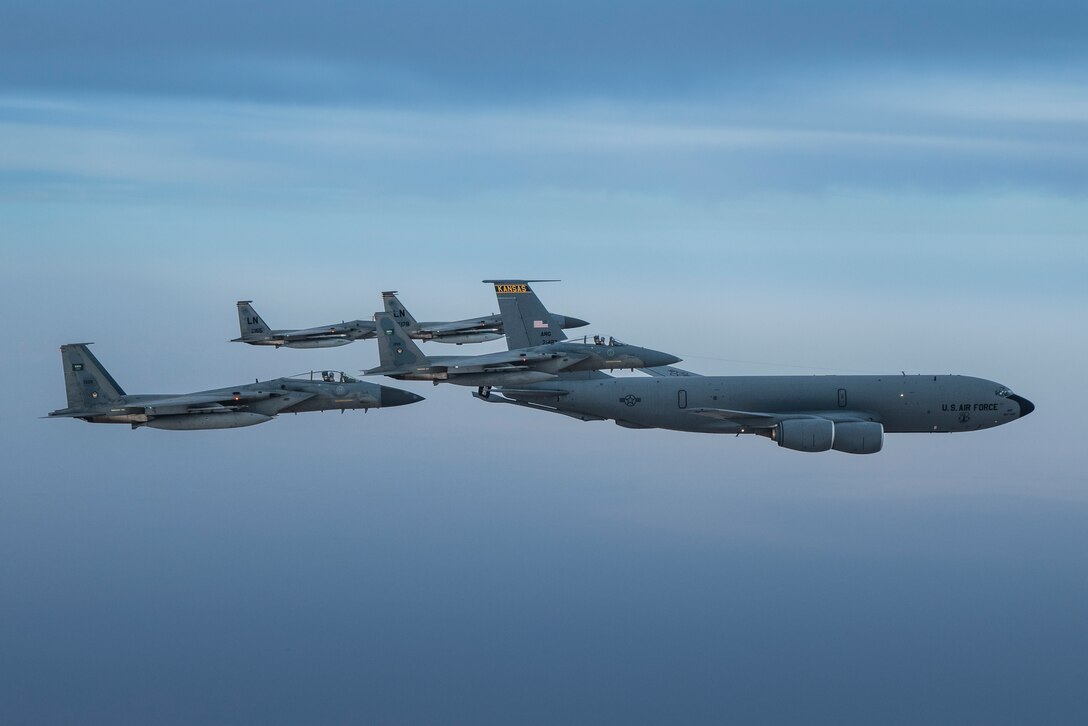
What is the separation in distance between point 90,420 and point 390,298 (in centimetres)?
3285

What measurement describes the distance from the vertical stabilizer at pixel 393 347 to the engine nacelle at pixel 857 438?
1199 inches

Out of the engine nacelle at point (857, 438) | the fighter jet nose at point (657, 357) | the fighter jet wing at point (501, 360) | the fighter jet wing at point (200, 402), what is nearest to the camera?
the fighter jet wing at point (200, 402)

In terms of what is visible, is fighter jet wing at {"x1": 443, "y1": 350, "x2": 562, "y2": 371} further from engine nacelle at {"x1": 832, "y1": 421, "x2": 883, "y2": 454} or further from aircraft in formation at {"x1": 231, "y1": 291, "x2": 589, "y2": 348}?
engine nacelle at {"x1": 832, "y1": 421, "x2": 883, "y2": 454}

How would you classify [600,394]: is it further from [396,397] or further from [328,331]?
[328,331]

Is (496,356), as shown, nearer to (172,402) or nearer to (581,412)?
(581,412)

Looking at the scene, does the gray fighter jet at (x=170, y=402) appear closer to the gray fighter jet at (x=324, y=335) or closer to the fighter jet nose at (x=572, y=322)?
the fighter jet nose at (x=572, y=322)

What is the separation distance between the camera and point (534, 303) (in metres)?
101

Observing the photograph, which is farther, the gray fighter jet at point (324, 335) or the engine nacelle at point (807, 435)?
the gray fighter jet at point (324, 335)

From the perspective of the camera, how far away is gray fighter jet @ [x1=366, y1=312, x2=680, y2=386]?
92.7 metres

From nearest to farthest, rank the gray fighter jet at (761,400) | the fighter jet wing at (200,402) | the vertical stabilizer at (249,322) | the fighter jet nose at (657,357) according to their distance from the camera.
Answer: the fighter jet wing at (200,402) → the fighter jet nose at (657,357) → the gray fighter jet at (761,400) → the vertical stabilizer at (249,322)

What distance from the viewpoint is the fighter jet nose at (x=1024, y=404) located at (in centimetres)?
10650

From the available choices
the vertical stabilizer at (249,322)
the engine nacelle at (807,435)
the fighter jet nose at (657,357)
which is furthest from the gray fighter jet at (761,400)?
the vertical stabilizer at (249,322)

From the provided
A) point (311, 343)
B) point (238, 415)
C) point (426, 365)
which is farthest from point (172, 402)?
point (311, 343)

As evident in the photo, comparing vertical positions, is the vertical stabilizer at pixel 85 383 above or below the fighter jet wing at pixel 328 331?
below
